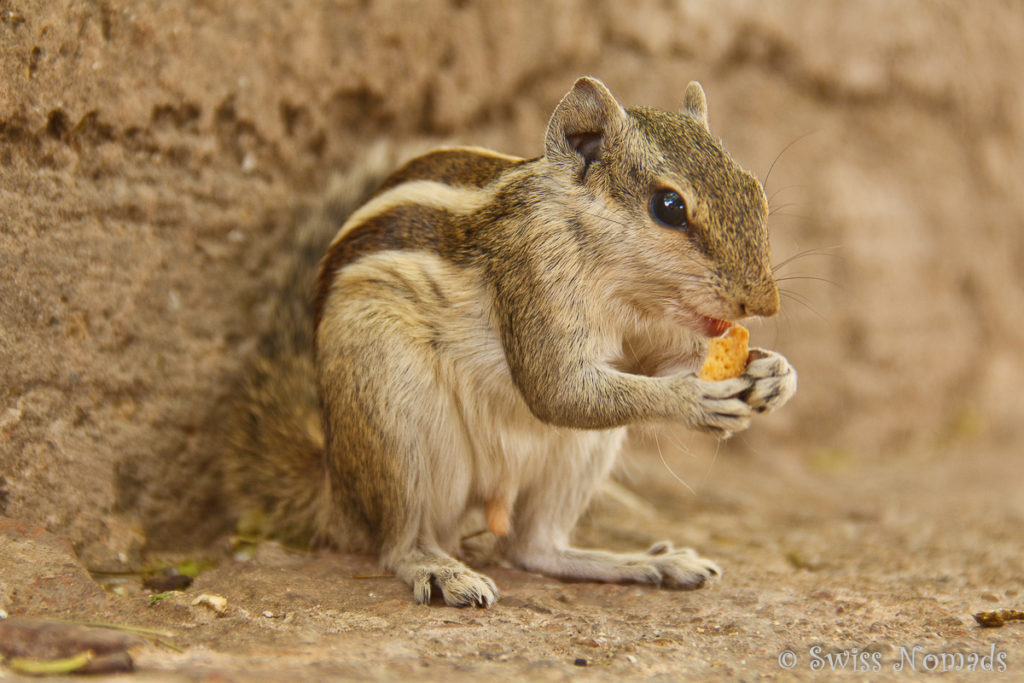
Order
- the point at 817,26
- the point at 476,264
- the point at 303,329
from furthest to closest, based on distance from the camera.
Answer: the point at 817,26 → the point at 303,329 → the point at 476,264

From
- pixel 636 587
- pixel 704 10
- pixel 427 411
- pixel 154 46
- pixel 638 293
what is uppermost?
pixel 704 10

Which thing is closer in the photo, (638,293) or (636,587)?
(638,293)

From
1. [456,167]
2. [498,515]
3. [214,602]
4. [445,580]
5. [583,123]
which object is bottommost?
[214,602]

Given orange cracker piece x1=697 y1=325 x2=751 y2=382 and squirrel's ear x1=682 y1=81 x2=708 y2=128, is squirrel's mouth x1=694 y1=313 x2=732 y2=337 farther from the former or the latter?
squirrel's ear x1=682 y1=81 x2=708 y2=128

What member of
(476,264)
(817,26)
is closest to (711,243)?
(476,264)

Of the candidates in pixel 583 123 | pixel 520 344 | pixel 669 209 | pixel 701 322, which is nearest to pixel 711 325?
pixel 701 322

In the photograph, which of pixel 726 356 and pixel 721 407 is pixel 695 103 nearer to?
pixel 726 356

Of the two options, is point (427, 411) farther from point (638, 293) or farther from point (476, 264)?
point (638, 293)

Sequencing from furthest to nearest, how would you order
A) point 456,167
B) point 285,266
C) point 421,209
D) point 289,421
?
point 285,266
point 289,421
point 456,167
point 421,209
